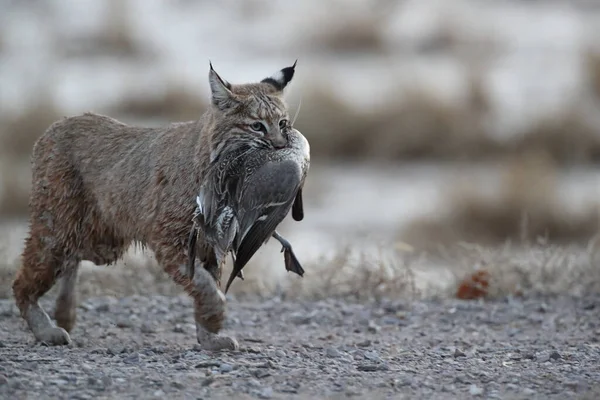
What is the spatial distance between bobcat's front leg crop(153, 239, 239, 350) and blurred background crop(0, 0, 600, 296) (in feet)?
7.52

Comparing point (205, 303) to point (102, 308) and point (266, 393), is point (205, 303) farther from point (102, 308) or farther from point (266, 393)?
point (102, 308)

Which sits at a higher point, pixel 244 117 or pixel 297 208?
pixel 244 117

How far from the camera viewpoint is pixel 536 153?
15.0 m

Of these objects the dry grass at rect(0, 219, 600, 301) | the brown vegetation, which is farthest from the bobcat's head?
the brown vegetation

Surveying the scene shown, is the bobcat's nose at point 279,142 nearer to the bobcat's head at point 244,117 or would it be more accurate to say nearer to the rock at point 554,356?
the bobcat's head at point 244,117

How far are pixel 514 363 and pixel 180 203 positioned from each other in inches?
81.0

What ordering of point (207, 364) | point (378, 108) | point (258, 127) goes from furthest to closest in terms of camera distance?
point (378, 108), point (258, 127), point (207, 364)

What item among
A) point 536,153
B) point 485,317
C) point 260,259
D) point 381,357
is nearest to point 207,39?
point 536,153

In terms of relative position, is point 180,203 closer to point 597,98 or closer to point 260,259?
point 260,259

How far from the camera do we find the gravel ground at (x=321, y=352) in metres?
6.05

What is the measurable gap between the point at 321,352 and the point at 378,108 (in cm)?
922

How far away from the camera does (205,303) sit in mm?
6996

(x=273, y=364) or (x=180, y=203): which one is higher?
(x=180, y=203)

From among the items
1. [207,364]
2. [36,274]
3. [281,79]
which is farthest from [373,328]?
[36,274]
